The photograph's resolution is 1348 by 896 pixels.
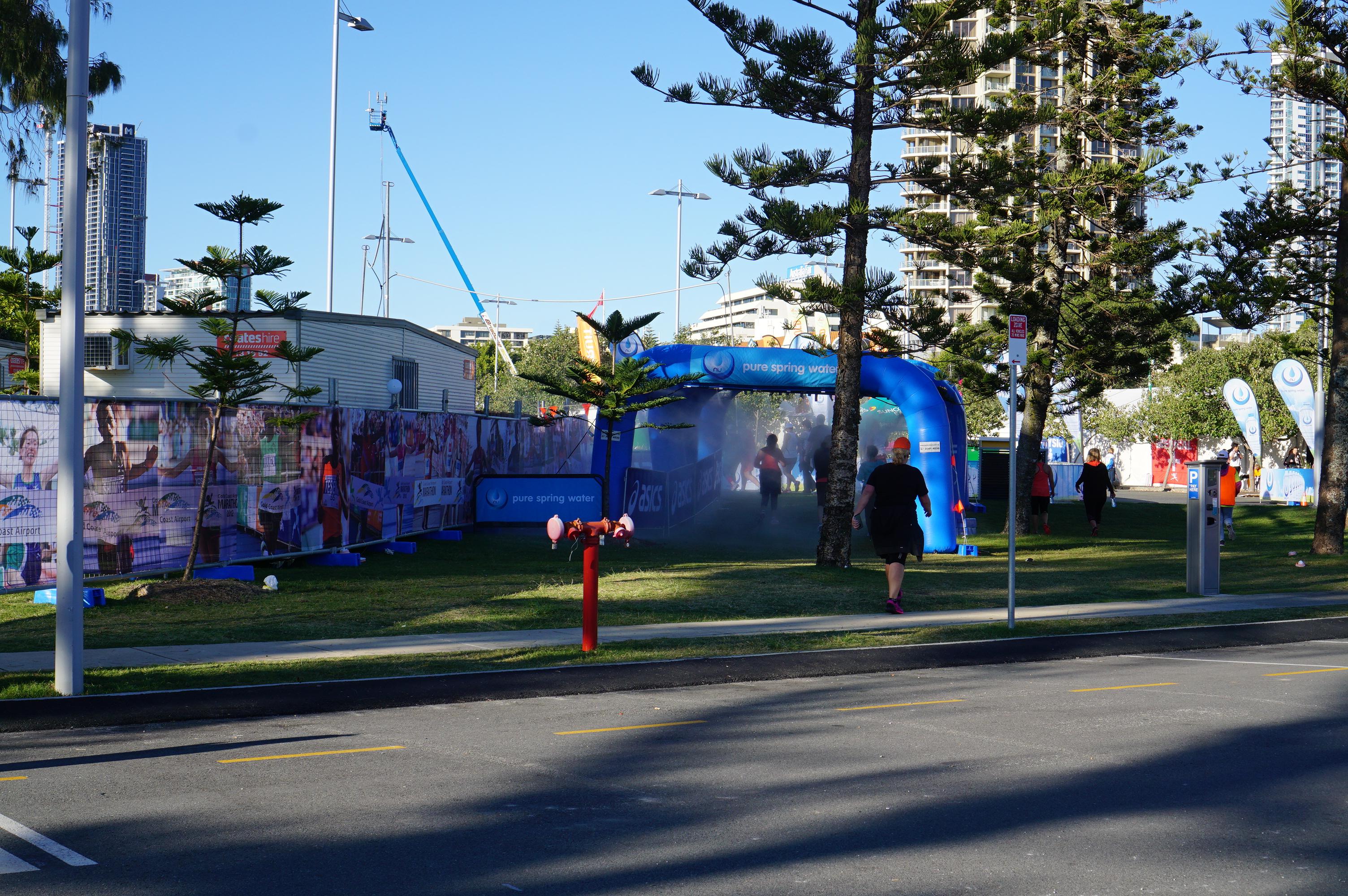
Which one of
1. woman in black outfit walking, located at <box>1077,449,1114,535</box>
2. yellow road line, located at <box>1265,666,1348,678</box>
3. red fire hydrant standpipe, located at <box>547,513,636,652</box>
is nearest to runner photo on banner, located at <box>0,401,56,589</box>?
red fire hydrant standpipe, located at <box>547,513,636,652</box>

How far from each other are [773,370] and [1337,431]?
9913mm

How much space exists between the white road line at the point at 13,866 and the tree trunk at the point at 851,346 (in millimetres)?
13428

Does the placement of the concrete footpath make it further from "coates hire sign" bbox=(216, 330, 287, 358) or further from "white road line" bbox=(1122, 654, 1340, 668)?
A: "coates hire sign" bbox=(216, 330, 287, 358)

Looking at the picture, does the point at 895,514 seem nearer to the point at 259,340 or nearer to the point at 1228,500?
the point at 259,340

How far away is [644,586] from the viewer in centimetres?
1534

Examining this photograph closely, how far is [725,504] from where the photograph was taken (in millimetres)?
36625

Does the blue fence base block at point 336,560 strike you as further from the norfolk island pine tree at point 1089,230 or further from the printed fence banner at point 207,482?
the norfolk island pine tree at point 1089,230

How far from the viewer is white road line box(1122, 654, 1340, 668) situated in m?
10.6

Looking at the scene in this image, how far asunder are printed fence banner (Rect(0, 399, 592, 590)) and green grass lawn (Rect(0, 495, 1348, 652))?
56 cm

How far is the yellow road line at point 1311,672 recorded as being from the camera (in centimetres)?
1011

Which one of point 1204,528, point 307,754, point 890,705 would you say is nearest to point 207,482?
point 307,754

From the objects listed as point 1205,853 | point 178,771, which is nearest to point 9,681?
point 178,771

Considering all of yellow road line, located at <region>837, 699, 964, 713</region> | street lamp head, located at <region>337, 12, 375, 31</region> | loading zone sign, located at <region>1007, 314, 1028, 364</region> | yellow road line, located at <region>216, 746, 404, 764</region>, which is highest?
street lamp head, located at <region>337, 12, 375, 31</region>

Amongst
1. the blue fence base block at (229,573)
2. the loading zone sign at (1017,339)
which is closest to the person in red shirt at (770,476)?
the blue fence base block at (229,573)
